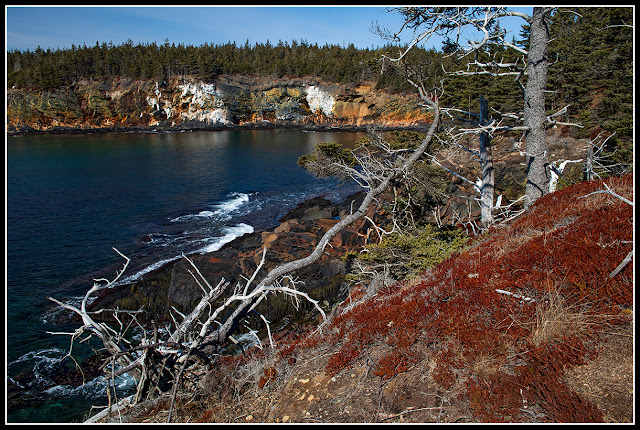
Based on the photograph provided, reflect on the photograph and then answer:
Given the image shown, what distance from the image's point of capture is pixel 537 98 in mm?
8648

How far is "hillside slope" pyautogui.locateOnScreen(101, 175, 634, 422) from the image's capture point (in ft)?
13.8

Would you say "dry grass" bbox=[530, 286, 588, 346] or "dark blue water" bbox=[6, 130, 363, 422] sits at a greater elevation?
"dry grass" bbox=[530, 286, 588, 346]

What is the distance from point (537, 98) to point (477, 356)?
6520 mm

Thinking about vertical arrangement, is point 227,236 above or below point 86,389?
above

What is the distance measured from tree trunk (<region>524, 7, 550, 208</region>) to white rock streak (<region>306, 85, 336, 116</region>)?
95468mm

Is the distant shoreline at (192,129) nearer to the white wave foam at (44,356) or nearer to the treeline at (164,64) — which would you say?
the treeline at (164,64)

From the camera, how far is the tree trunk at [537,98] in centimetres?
826

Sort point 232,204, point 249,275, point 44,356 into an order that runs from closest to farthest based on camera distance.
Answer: point 44,356
point 249,275
point 232,204

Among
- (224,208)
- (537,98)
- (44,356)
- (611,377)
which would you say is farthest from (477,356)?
(224,208)

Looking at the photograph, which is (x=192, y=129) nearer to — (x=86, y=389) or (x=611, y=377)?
(x=86, y=389)

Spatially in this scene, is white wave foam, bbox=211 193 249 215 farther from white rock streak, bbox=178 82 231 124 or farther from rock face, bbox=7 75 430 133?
white rock streak, bbox=178 82 231 124

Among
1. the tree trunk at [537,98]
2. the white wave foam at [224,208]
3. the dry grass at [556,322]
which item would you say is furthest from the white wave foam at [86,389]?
the white wave foam at [224,208]

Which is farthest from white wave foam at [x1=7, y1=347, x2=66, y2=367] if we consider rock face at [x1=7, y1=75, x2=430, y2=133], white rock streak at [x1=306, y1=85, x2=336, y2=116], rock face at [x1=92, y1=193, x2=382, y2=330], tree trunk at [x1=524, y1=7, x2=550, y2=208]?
white rock streak at [x1=306, y1=85, x2=336, y2=116]

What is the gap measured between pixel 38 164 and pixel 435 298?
5516 cm
